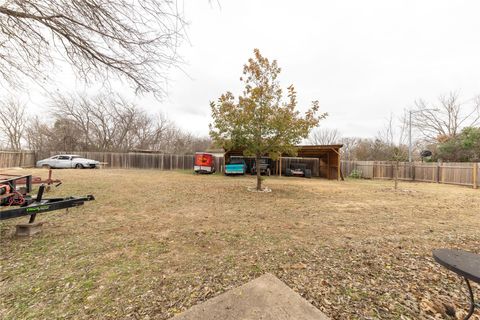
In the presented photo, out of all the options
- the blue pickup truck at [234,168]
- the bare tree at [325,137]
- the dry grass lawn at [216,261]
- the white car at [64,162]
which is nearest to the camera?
the dry grass lawn at [216,261]

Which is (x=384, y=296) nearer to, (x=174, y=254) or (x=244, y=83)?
(x=174, y=254)

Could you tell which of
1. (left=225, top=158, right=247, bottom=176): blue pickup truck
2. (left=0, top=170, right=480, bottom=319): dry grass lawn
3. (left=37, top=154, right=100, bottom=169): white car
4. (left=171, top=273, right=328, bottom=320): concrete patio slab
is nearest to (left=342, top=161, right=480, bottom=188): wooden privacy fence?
(left=225, top=158, right=247, bottom=176): blue pickup truck

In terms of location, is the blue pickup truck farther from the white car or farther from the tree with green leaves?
the white car

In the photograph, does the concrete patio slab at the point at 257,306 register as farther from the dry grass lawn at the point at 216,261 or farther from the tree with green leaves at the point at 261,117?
the tree with green leaves at the point at 261,117

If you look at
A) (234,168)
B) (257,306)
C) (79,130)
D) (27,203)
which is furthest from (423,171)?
(79,130)

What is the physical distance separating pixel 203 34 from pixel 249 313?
3975 millimetres

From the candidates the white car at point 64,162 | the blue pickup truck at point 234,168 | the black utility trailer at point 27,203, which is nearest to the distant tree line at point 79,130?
the white car at point 64,162

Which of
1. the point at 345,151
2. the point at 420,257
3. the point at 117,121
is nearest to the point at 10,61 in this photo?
the point at 420,257

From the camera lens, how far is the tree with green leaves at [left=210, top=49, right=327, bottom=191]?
828cm

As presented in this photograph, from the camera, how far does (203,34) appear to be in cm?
342

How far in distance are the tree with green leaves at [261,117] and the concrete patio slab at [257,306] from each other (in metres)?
6.73

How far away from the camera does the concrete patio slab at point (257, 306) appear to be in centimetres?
169

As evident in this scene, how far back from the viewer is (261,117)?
27.5ft

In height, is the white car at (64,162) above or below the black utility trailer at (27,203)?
above
